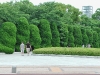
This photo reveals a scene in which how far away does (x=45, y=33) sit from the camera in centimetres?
4431

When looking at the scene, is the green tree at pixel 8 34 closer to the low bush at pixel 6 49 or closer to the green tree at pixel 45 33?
the low bush at pixel 6 49

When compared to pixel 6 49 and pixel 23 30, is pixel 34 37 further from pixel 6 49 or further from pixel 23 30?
pixel 6 49

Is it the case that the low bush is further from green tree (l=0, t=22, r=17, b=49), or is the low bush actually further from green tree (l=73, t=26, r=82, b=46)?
green tree (l=73, t=26, r=82, b=46)

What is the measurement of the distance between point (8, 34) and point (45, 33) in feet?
24.3

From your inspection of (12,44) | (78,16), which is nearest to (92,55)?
(12,44)

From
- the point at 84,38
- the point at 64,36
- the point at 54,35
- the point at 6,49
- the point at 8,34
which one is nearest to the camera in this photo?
the point at 6,49

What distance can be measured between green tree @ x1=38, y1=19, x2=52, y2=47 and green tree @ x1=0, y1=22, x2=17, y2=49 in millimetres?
6617

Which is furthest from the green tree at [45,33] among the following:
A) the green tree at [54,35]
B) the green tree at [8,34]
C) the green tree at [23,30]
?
the green tree at [8,34]

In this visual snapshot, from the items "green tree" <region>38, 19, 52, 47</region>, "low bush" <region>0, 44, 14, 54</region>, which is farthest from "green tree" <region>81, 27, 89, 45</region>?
"low bush" <region>0, 44, 14, 54</region>

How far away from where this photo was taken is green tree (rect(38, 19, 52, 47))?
44.3 meters

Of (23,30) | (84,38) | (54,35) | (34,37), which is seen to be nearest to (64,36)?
(54,35)

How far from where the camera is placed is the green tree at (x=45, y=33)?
44.3 metres

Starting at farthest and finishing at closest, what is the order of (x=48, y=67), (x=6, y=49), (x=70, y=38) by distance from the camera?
1. (x=70, y=38)
2. (x=6, y=49)
3. (x=48, y=67)

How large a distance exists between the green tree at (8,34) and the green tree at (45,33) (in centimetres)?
662
